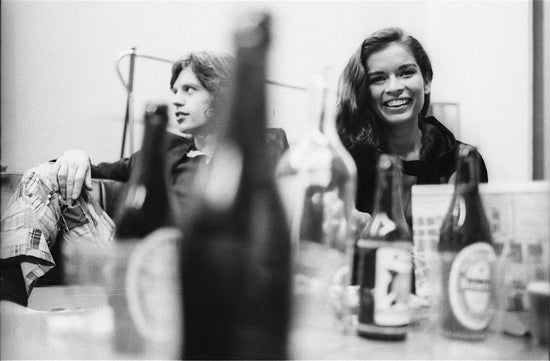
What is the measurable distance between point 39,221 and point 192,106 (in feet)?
1.92

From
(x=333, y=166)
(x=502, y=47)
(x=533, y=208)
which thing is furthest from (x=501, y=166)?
(x=333, y=166)

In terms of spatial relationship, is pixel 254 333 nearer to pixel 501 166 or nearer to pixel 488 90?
pixel 501 166

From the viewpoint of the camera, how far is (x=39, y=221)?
1304 mm

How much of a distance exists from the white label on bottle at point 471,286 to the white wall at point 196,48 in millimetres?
1139

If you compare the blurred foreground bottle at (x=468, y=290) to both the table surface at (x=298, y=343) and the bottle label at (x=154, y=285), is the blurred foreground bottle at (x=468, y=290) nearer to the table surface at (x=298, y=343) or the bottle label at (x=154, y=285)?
the table surface at (x=298, y=343)

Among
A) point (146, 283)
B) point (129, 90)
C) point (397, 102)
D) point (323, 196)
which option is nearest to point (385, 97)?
point (397, 102)

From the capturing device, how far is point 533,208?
57 cm

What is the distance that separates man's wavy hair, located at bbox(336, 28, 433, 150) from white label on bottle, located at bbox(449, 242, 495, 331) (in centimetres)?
102

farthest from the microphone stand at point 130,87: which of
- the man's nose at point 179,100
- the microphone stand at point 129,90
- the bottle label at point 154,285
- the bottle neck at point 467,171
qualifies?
the bottle label at point 154,285

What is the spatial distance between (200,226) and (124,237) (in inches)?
6.2

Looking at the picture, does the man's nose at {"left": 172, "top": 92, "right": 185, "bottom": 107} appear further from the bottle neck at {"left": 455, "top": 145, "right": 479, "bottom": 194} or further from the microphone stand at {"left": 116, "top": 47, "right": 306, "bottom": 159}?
the bottle neck at {"left": 455, "top": 145, "right": 479, "bottom": 194}

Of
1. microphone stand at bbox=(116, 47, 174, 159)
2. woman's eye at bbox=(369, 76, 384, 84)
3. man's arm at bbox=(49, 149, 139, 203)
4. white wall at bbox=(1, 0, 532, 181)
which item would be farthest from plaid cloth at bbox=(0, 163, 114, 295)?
woman's eye at bbox=(369, 76, 384, 84)

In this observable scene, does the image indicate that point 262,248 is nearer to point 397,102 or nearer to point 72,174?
point 72,174

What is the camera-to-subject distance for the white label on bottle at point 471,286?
20.4 inches
